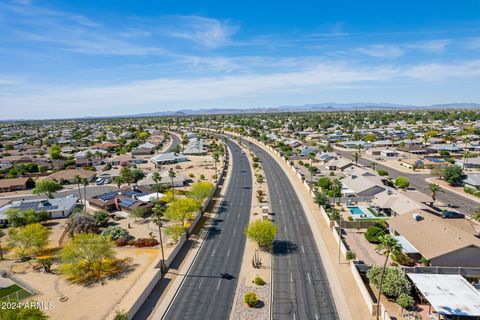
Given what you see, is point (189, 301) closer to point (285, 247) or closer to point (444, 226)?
point (285, 247)

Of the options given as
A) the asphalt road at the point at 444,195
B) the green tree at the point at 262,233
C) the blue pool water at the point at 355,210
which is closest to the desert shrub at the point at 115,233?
the green tree at the point at 262,233

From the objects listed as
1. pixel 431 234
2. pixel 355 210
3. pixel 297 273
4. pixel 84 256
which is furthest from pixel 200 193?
pixel 431 234

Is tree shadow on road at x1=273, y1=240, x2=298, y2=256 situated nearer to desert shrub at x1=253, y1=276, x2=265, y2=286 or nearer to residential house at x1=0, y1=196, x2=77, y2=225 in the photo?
desert shrub at x1=253, y1=276, x2=265, y2=286

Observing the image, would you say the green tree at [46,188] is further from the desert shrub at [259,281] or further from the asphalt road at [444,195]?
the asphalt road at [444,195]

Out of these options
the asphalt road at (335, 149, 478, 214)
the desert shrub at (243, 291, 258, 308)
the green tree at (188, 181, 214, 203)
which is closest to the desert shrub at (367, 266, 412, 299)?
the desert shrub at (243, 291, 258, 308)

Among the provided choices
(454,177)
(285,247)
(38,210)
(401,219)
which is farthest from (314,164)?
(38,210)

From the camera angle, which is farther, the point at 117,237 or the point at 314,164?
the point at 314,164
